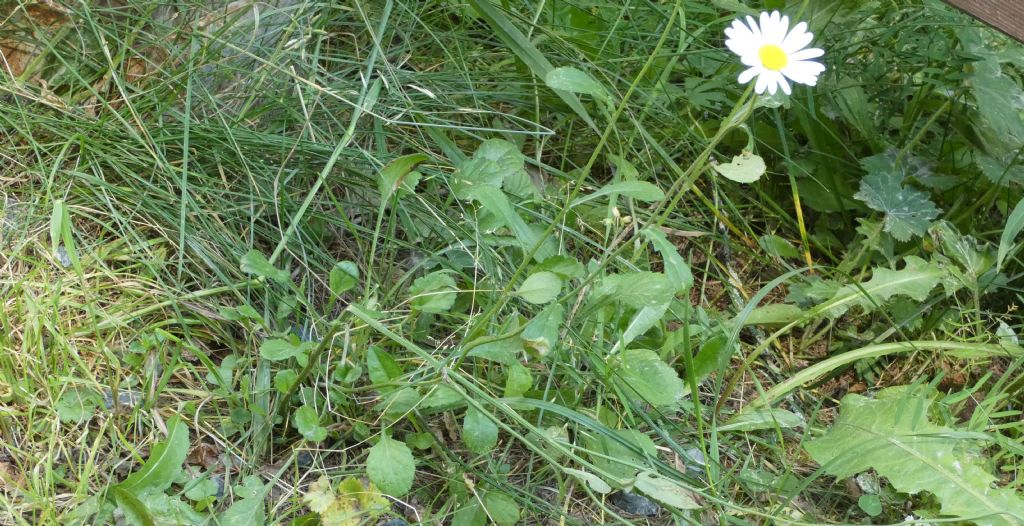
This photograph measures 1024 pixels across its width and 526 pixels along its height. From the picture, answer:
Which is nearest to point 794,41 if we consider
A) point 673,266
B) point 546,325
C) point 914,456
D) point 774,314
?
point 673,266

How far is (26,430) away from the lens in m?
1.60

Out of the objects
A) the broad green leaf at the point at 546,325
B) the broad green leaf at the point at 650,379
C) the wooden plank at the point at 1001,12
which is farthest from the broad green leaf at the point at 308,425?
the wooden plank at the point at 1001,12

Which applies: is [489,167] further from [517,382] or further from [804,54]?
[804,54]

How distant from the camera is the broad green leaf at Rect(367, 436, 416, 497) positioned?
144 cm

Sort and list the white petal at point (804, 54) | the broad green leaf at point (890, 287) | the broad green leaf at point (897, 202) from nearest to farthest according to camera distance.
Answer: the white petal at point (804, 54) < the broad green leaf at point (890, 287) < the broad green leaf at point (897, 202)

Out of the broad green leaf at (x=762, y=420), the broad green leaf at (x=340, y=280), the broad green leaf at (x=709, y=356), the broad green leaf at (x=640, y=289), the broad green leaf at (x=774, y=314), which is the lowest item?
the broad green leaf at (x=762, y=420)

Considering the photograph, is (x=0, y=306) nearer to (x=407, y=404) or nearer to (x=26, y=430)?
(x=26, y=430)

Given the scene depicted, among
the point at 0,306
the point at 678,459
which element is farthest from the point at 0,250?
the point at 678,459

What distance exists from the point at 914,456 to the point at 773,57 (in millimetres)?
777

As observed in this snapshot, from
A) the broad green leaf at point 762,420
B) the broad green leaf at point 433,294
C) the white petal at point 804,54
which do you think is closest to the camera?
the white petal at point 804,54

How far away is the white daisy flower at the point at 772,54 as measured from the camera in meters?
1.26

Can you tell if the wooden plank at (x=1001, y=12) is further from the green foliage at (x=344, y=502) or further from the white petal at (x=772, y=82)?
the green foliage at (x=344, y=502)

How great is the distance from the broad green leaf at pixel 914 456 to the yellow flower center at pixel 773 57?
26.9 inches

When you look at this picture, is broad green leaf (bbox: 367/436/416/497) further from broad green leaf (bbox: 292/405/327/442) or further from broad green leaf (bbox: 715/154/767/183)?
broad green leaf (bbox: 715/154/767/183)
